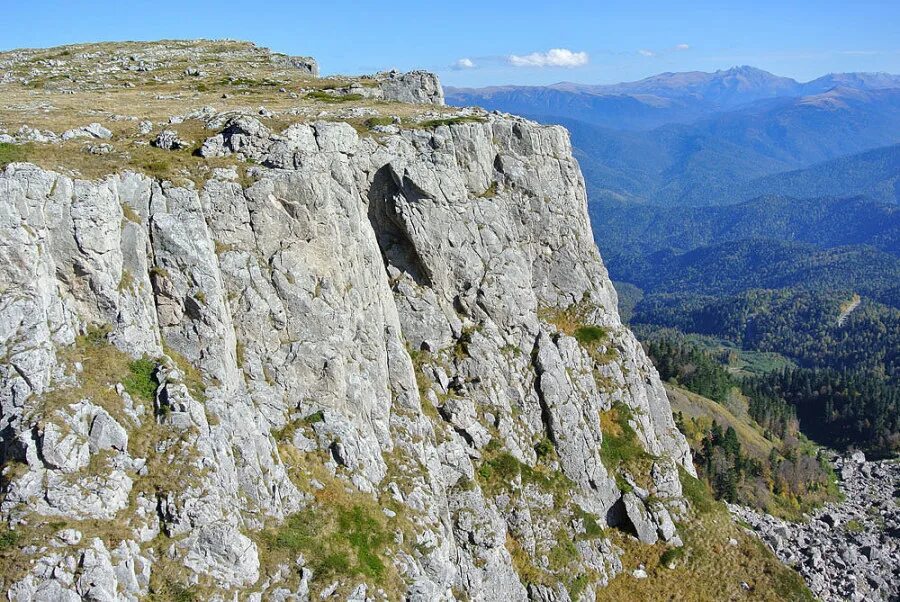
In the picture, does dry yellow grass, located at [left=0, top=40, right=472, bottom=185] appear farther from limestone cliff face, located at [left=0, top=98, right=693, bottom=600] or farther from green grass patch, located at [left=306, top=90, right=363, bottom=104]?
limestone cliff face, located at [left=0, top=98, right=693, bottom=600]

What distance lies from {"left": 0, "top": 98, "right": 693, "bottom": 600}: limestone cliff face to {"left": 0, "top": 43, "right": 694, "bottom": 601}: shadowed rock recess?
0.44 feet

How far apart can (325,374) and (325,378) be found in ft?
0.78

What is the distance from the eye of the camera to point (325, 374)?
37188 mm

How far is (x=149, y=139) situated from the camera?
131 ft

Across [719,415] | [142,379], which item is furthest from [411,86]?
[719,415]

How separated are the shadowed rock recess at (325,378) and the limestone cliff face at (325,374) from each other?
134mm

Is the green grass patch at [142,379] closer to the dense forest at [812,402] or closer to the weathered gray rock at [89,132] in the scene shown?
the weathered gray rock at [89,132]

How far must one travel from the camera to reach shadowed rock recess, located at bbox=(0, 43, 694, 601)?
Result: 2572 centimetres

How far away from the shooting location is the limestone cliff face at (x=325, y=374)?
25.8 m

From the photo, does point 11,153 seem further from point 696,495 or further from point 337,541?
point 696,495

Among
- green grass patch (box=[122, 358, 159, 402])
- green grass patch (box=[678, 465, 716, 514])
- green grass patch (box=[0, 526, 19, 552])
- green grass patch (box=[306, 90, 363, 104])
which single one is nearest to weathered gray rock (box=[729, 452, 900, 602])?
green grass patch (box=[678, 465, 716, 514])

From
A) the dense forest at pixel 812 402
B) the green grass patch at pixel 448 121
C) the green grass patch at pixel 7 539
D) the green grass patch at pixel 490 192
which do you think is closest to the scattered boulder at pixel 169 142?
the green grass patch at pixel 448 121

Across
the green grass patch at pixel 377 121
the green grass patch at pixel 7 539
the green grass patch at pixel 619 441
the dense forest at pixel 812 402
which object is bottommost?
the dense forest at pixel 812 402

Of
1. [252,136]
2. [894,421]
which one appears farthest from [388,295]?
[894,421]
